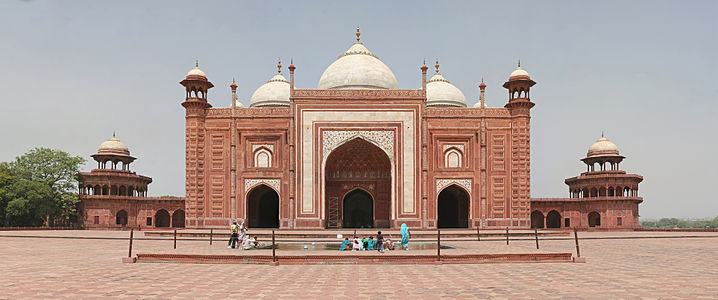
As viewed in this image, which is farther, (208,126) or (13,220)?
(13,220)

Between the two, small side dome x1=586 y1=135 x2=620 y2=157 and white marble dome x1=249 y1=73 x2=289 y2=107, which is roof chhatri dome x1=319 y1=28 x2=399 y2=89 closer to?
white marble dome x1=249 y1=73 x2=289 y2=107

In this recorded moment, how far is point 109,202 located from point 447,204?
20.2m

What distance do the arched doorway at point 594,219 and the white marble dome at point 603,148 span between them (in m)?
3.84

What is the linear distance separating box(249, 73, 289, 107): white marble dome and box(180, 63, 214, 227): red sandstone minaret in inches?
252

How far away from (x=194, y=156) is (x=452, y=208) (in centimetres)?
Result: 1486

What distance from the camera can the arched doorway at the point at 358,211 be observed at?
32.0 m

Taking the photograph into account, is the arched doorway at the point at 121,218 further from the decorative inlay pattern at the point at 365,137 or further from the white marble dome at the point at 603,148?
the white marble dome at the point at 603,148

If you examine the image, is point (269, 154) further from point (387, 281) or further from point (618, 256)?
point (387, 281)

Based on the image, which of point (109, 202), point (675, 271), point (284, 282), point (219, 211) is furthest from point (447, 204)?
point (284, 282)

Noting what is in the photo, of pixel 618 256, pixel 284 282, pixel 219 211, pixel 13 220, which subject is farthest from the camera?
pixel 13 220

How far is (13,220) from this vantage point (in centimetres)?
3312

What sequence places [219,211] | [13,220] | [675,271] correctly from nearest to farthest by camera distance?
[675,271], [219,211], [13,220]

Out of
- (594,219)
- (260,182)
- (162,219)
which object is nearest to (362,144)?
(260,182)

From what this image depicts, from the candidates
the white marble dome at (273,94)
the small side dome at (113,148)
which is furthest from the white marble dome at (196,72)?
the small side dome at (113,148)
